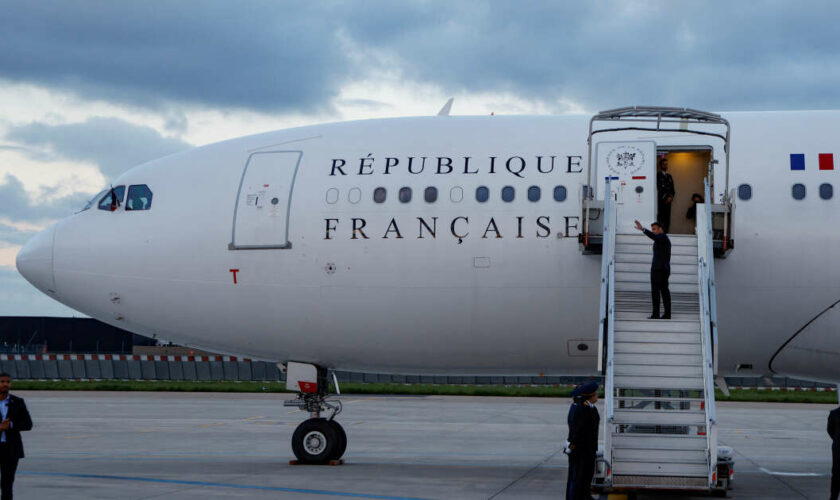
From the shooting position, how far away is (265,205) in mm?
16172

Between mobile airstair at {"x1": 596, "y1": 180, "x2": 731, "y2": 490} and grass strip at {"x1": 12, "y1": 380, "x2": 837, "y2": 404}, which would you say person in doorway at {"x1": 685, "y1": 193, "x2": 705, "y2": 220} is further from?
grass strip at {"x1": 12, "y1": 380, "x2": 837, "y2": 404}

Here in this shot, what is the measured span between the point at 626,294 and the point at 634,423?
230cm

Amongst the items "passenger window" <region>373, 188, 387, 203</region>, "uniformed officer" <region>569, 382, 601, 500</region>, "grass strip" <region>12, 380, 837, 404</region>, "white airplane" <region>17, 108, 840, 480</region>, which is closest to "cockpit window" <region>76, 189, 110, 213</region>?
"white airplane" <region>17, 108, 840, 480</region>

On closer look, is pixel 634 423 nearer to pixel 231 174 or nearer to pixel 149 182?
pixel 231 174

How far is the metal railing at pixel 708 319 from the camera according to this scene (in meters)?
12.1

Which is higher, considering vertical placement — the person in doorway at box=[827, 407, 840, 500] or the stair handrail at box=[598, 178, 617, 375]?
the stair handrail at box=[598, 178, 617, 375]

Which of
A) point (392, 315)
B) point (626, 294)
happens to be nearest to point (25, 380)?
point (392, 315)

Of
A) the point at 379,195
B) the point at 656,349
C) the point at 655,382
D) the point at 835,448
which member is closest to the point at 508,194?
the point at 379,195

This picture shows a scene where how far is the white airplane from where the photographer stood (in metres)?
14.6

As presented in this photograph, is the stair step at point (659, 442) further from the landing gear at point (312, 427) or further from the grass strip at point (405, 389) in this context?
the grass strip at point (405, 389)

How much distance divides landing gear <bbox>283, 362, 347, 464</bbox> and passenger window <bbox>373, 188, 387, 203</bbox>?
123 inches

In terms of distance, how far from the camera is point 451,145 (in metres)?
16.0

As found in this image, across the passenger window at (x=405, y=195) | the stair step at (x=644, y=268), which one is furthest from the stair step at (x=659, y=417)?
the passenger window at (x=405, y=195)

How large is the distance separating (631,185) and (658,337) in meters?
2.58
